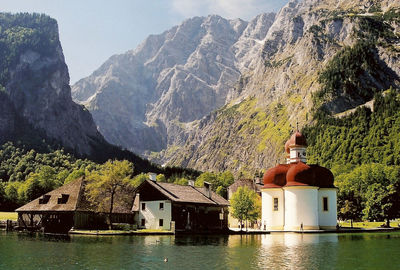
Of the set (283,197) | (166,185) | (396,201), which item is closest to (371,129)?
(396,201)

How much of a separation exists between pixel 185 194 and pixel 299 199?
2243 cm

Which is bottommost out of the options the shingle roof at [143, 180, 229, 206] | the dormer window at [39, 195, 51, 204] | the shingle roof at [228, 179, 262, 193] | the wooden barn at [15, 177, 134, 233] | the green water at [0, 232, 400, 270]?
the green water at [0, 232, 400, 270]

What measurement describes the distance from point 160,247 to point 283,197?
4867 centimetres

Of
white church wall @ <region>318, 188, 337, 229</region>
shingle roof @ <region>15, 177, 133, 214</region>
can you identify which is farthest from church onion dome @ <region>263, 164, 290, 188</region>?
shingle roof @ <region>15, 177, 133, 214</region>

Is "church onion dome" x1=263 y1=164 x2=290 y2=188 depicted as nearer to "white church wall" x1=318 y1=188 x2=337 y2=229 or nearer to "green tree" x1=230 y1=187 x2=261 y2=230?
"white church wall" x1=318 y1=188 x2=337 y2=229

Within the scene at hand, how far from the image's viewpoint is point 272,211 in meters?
97.0

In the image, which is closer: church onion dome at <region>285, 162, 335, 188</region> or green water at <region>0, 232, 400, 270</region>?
green water at <region>0, 232, 400, 270</region>

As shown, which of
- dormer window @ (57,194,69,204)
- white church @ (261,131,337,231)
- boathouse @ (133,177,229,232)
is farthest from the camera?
white church @ (261,131,337,231)

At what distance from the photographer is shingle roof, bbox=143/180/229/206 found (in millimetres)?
89194

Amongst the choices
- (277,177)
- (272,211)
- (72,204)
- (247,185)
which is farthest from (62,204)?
(247,185)

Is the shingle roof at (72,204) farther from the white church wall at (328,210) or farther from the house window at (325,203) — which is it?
the house window at (325,203)

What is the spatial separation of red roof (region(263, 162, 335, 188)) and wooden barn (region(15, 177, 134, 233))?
30.1 metres

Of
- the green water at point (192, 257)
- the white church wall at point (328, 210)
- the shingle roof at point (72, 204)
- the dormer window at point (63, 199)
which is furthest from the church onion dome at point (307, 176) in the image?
the dormer window at point (63, 199)

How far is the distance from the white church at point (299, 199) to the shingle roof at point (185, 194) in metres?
10.0
